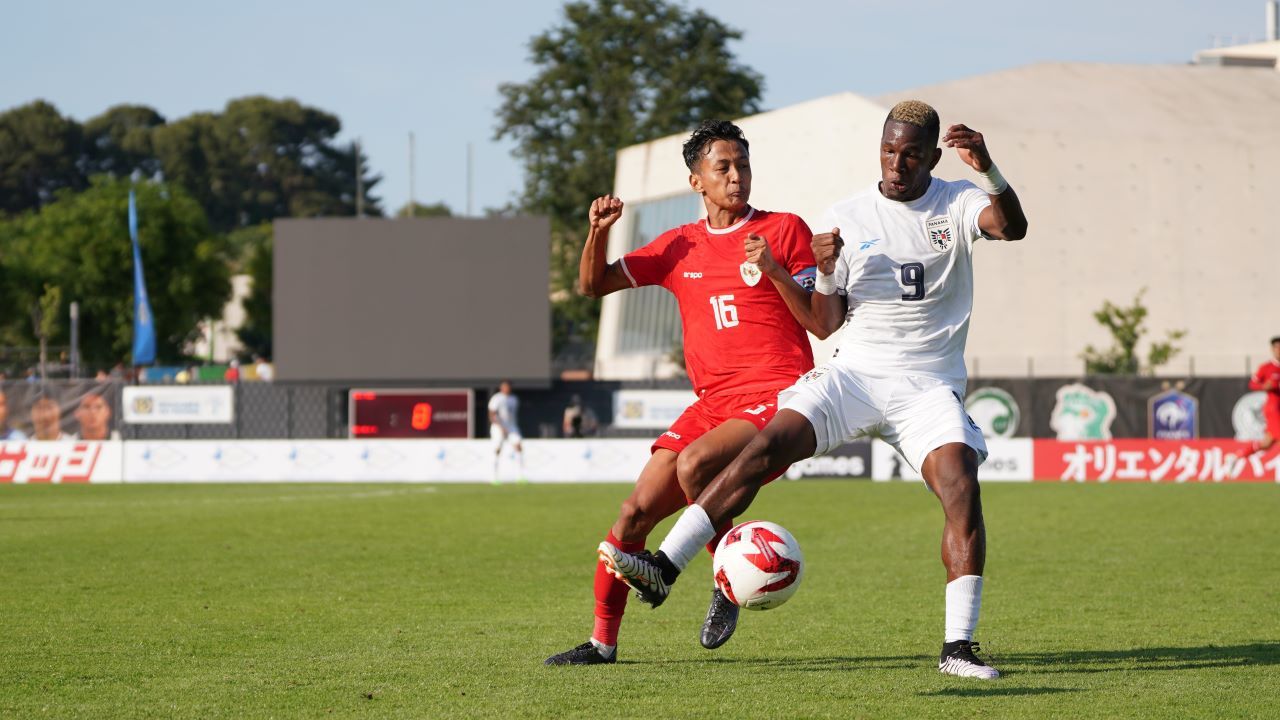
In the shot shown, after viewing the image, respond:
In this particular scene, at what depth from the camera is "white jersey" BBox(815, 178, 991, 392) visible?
7020mm

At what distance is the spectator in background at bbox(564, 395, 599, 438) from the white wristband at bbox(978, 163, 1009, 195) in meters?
32.7

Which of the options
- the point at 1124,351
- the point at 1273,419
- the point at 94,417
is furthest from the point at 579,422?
the point at 1273,419

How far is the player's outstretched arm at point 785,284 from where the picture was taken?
6891mm

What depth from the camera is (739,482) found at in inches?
266

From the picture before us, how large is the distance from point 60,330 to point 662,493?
76.2 meters

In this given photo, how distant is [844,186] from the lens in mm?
50438

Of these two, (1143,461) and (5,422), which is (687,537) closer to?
(1143,461)

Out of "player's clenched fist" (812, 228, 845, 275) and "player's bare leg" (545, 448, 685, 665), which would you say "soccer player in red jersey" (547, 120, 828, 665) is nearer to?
"player's bare leg" (545, 448, 685, 665)

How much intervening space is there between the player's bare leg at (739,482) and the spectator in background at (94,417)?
3373 cm

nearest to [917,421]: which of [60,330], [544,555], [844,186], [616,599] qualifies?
[616,599]

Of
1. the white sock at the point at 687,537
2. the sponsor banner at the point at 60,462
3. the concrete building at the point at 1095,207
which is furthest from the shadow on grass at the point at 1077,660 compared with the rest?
the concrete building at the point at 1095,207

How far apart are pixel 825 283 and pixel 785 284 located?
0.18m

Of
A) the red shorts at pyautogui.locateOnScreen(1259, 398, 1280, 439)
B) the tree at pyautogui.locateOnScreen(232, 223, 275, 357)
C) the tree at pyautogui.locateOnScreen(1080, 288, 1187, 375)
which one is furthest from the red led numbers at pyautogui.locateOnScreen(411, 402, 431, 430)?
the tree at pyautogui.locateOnScreen(232, 223, 275, 357)

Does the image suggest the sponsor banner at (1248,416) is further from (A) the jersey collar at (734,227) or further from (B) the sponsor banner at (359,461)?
(A) the jersey collar at (734,227)
